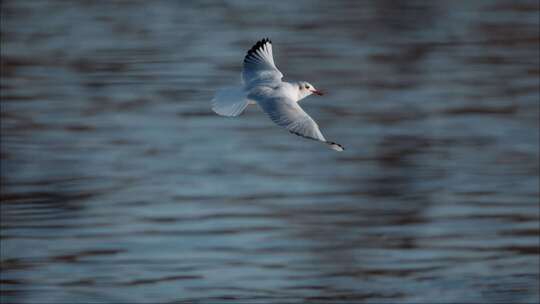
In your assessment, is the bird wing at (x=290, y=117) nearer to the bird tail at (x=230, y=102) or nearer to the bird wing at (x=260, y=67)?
the bird tail at (x=230, y=102)

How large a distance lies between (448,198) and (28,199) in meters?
2.77

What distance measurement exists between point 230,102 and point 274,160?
469cm

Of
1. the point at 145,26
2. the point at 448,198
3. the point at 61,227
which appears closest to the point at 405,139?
the point at 448,198

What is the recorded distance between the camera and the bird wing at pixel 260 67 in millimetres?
5305

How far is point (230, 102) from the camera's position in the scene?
16.6 ft

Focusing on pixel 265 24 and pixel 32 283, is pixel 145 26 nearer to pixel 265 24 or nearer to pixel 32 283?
pixel 265 24

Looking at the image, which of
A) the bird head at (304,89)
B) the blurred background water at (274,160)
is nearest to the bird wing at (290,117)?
the bird head at (304,89)

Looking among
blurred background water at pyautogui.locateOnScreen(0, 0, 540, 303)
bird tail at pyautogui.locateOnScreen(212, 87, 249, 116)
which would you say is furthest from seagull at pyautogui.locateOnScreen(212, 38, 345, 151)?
blurred background water at pyautogui.locateOnScreen(0, 0, 540, 303)

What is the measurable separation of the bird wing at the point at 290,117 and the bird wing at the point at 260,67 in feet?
0.97

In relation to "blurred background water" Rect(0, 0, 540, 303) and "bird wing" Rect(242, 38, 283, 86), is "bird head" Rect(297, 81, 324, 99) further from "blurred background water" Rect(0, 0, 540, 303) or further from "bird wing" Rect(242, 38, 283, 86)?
"blurred background water" Rect(0, 0, 540, 303)

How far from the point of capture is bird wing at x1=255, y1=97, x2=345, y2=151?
15.3ft

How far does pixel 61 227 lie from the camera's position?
907 centimetres

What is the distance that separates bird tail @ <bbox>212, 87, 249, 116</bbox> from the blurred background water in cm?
330

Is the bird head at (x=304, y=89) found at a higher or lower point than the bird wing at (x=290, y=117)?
higher
